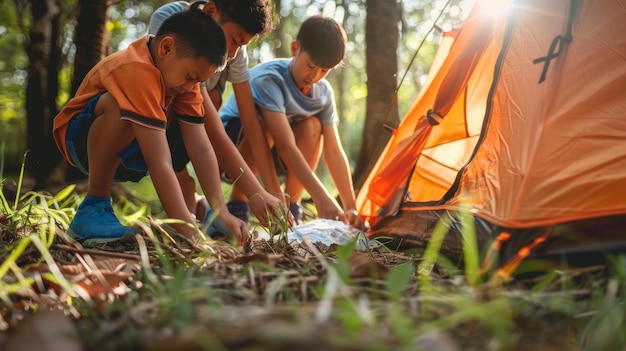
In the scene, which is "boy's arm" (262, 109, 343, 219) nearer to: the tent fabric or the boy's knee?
the boy's knee

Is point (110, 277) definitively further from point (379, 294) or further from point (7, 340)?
point (379, 294)

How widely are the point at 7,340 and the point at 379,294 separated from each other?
0.53 metres

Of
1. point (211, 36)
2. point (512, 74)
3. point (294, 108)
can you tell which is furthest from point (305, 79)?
point (512, 74)

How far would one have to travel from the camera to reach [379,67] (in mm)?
3215

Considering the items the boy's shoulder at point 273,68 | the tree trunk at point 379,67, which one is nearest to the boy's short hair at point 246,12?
the boy's shoulder at point 273,68

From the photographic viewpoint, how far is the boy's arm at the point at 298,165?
7.13ft

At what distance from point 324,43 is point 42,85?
5.90ft

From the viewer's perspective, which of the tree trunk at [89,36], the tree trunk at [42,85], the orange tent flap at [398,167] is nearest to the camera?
the orange tent flap at [398,167]

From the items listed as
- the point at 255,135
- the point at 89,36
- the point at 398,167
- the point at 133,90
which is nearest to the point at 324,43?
the point at 255,135

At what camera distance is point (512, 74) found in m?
1.58

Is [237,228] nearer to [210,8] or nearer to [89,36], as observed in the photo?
[210,8]

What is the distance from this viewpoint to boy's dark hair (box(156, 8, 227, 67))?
5.25ft

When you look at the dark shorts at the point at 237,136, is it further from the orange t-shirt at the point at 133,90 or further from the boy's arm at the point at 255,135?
the orange t-shirt at the point at 133,90

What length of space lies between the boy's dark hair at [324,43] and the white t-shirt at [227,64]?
28 cm
